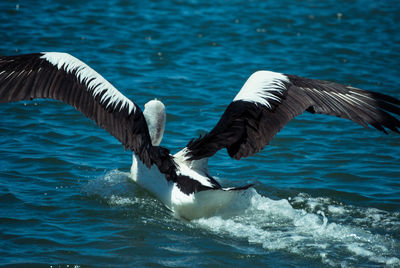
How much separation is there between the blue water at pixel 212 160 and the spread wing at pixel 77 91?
830 millimetres

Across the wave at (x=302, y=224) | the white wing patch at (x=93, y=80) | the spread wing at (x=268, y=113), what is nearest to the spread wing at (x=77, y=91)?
the white wing patch at (x=93, y=80)

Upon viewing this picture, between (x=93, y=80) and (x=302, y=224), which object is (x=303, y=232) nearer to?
(x=302, y=224)

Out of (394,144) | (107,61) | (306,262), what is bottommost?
(306,262)

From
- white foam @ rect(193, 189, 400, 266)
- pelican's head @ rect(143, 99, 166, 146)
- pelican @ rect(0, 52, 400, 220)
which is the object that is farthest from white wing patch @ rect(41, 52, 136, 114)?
white foam @ rect(193, 189, 400, 266)

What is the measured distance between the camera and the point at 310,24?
15031 mm

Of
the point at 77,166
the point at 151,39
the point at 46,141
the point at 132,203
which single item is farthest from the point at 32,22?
the point at 132,203

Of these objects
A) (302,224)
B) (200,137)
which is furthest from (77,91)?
(302,224)

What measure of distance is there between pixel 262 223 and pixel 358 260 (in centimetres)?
107

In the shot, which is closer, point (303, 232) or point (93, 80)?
point (303, 232)

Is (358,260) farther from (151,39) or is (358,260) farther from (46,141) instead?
(151,39)

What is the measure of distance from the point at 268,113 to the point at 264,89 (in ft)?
0.88

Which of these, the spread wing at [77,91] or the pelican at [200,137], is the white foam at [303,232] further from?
the spread wing at [77,91]

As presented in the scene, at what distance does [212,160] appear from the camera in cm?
812

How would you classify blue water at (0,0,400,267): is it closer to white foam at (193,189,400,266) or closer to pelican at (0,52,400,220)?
white foam at (193,189,400,266)
